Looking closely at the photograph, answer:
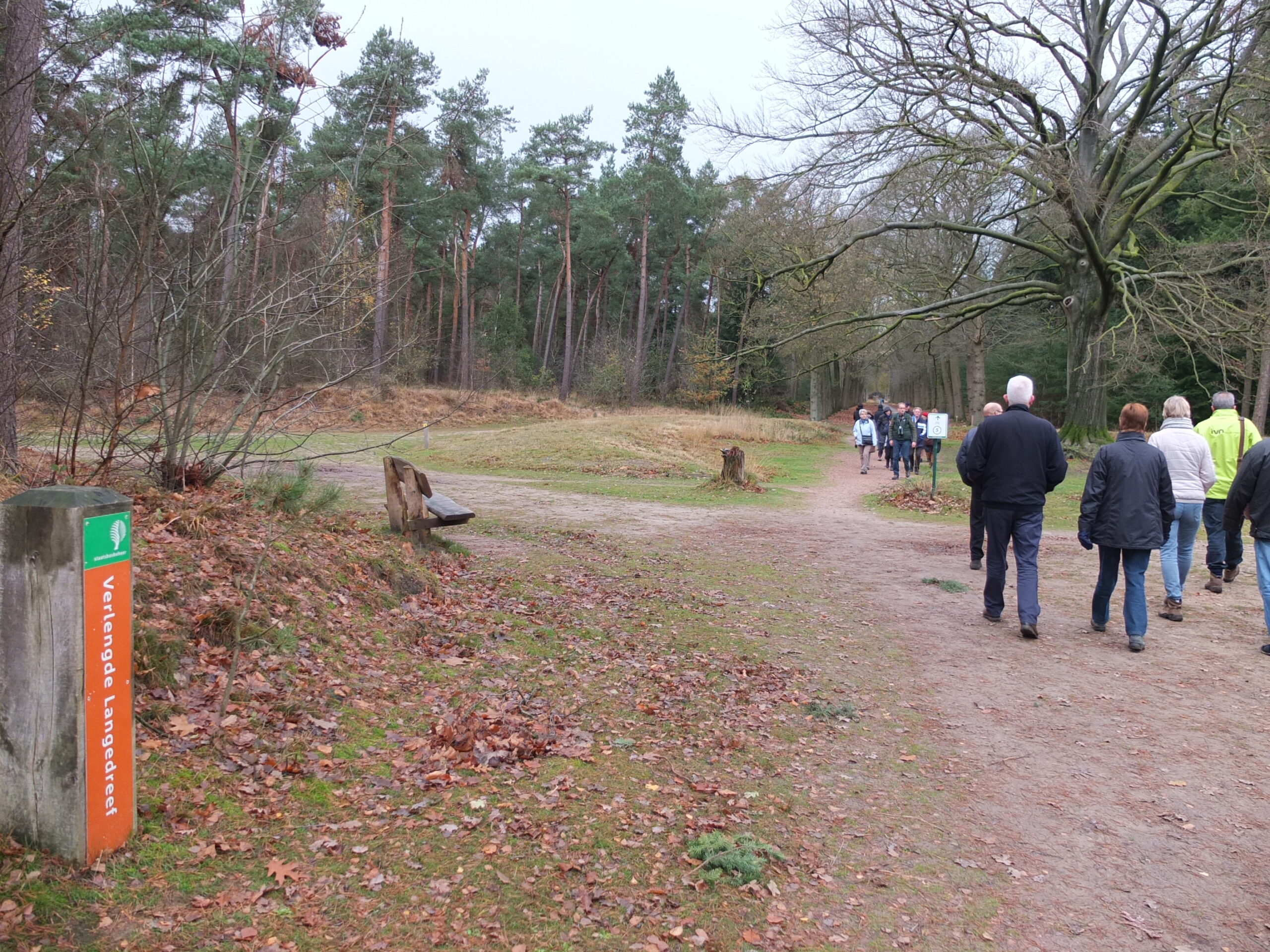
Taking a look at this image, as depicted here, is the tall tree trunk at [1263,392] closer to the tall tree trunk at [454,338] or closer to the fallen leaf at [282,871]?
the fallen leaf at [282,871]

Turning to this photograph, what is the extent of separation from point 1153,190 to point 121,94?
1950 centimetres

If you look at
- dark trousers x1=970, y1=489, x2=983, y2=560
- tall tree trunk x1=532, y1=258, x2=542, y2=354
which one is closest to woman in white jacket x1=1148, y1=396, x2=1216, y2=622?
dark trousers x1=970, y1=489, x2=983, y2=560

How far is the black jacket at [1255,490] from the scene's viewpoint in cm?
680

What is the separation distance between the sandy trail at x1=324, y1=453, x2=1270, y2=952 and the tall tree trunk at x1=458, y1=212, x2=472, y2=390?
34.1m

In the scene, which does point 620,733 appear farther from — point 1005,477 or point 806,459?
point 806,459

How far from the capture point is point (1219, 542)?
898 cm

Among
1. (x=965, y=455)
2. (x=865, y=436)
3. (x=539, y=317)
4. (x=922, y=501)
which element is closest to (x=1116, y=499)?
(x=965, y=455)

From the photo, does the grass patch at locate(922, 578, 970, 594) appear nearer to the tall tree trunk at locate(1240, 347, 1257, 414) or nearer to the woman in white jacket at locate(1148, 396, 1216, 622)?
the woman in white jacket at locate(1148, 396, 1216, 622)

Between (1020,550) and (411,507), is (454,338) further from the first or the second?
(1020,550)

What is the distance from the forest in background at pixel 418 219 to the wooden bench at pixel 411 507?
41.2 inches

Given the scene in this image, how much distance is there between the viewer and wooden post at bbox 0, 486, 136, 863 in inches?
111

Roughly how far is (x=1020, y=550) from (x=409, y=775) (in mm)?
5417

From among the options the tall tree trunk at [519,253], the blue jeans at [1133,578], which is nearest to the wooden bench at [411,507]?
the blue jeans at [1133,578]

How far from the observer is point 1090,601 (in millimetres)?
8578
